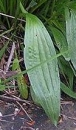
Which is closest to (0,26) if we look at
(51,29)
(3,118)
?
(51,29)

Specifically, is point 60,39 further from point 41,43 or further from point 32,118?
point 32,118

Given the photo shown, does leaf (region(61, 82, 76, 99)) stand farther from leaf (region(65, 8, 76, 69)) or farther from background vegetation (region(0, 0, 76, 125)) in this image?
leaf (region(65, 8, 76, 69))

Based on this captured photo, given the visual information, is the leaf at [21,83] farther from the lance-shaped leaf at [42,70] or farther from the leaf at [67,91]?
the leaf at [67,91]

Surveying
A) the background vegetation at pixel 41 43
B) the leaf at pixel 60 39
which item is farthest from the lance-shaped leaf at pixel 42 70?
the leaf at pixel 60 39

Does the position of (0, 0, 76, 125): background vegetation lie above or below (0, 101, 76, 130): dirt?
above

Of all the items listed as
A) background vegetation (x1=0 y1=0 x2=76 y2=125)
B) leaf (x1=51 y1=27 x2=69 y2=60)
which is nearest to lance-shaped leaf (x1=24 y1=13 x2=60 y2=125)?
background vegetation (x1=0 y1=0 x2=76 y2=125)

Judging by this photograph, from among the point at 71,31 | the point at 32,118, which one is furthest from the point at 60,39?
the point at 32,118
